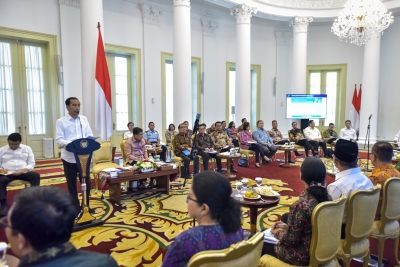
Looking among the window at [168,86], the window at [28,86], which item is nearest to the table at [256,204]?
the window at [28,86]

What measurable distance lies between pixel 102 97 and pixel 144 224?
3677 mm

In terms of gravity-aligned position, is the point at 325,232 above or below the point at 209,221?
below

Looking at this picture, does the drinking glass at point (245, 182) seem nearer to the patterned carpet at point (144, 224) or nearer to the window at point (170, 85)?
the patterned carpet at point (144, 224)

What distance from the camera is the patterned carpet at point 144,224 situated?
3221mm

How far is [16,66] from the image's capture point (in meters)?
8.31

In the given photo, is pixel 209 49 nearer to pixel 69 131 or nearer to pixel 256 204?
pixel 69 131

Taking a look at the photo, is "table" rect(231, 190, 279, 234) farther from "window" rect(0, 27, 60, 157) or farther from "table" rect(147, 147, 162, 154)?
"window" rect(0, 27, 60, 157)

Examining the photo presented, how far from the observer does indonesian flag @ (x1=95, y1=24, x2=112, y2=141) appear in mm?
6695

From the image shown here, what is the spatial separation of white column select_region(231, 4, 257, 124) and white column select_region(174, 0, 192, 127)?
2.57m

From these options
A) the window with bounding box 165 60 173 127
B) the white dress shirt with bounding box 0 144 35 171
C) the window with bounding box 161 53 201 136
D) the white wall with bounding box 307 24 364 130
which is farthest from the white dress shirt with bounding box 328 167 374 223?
the white wall with bounding box 307 24 364 130

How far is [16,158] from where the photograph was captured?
4.82 meters

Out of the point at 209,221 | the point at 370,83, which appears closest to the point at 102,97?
the point at 209,221

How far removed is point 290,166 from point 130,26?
6990 millimetres

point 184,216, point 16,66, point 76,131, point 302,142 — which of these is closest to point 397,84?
point 302,142
